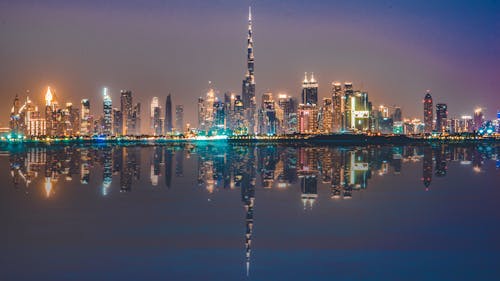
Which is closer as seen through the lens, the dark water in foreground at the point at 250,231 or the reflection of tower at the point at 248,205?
the dark water in foreground at the point at 250,231

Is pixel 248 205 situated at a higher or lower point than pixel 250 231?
higher

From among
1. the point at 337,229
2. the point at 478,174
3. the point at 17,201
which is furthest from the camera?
the point at 478,174

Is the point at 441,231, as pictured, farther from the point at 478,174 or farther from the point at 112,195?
the point at 478,174

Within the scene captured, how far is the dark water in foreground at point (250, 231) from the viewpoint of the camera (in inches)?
564

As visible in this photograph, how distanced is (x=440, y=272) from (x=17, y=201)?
1948cm

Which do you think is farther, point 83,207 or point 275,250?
point 83,207

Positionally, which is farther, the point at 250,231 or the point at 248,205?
the point at 248,205

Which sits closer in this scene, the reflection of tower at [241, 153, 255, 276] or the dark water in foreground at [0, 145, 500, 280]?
the dark water in foreground at [0, 145, 500, 280]

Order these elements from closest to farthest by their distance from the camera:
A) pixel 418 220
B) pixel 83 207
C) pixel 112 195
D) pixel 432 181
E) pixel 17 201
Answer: pixel 418 220 < pixel 83 207 < pixel 17 201 < pixel 112 195 < pixel 432 181

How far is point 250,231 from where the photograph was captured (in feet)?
62.0

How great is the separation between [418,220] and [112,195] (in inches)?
579

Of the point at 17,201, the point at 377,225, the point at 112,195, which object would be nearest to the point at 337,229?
the point at 377,225

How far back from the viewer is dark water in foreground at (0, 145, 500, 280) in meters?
14.3

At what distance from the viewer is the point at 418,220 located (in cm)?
2139
